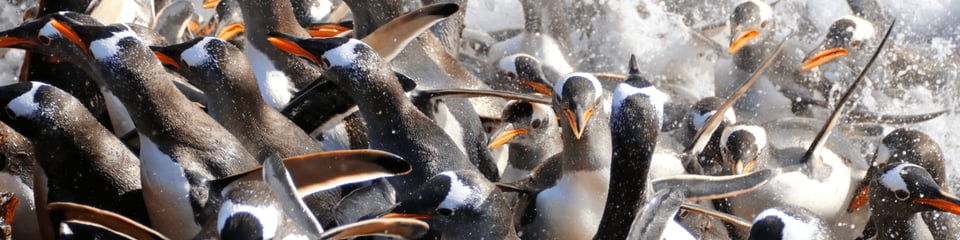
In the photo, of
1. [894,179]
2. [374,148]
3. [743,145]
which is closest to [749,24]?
[743,145]

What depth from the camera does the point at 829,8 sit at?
7336 mm

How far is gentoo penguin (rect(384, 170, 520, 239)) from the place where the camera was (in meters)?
3.33

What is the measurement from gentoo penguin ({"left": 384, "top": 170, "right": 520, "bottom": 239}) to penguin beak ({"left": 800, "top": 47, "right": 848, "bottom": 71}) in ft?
9.59

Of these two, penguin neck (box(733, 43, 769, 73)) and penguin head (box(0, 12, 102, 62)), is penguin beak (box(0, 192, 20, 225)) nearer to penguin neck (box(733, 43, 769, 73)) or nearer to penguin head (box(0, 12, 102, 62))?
penguin head (box(0, 12, 102, 62))

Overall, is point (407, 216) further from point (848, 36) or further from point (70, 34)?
point (848, 36)

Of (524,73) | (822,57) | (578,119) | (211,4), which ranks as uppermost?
(578,119)

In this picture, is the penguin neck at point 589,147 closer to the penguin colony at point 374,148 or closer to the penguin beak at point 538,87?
the penguin colony at point 374,148

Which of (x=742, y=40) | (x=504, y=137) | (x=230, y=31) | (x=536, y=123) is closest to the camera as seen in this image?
(x=504, y=137)

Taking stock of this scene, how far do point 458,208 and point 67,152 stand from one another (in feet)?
3.36

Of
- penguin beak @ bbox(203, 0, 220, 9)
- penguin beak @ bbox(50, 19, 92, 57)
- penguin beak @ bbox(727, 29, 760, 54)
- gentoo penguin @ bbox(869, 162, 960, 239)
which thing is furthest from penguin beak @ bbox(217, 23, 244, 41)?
gentoo penguin @ bbox(869, 162, 960, 239)

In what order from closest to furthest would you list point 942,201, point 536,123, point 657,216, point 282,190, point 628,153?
point 282,190 → point 657,216 → point 628,153 → point 942,201 → point 536,123

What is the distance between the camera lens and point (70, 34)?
378 centimetres

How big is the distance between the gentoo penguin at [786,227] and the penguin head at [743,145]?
1306 mm

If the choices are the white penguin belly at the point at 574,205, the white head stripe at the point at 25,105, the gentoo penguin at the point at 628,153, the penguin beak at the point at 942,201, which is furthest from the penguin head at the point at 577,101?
the white head stripe at the point at 25,105
